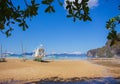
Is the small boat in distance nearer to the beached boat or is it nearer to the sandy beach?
the beached boat

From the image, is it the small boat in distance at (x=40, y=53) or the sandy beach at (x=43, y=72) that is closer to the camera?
the sandy beach at (x=43, y=72)

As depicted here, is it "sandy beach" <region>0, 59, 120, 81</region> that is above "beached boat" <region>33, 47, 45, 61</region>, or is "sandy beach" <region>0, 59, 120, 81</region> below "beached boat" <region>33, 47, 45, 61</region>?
below

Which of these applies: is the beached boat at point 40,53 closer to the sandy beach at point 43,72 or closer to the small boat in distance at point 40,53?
the small boat in distance at point 40,53

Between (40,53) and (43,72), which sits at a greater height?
(40,53)

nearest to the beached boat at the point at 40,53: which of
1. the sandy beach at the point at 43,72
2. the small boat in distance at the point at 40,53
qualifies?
the small boat in distance at the point at 40,53

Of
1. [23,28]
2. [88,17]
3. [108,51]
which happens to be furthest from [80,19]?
[108,51]

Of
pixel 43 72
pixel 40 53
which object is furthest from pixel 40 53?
pixel 43 72

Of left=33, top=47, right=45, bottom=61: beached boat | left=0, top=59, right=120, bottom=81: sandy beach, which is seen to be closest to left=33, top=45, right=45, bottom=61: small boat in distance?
left=33, top=47, right=45, bottom=61: beached boat

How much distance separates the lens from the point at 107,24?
8.41 m

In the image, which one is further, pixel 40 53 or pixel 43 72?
pixel 40 53

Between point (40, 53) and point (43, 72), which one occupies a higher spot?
point (40, 53)

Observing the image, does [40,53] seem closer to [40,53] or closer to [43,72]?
[40,53]

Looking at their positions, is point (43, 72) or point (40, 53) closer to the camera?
point (43, 72)

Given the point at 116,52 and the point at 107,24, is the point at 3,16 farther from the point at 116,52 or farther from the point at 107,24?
the point at 116,52
